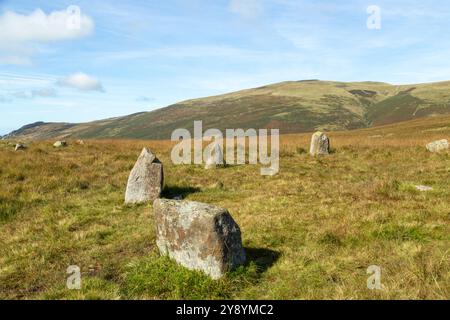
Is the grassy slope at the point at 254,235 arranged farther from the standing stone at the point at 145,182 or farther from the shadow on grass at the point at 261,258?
the standing stone at the point at 145,182

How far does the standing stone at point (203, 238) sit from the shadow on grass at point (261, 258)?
0.43m

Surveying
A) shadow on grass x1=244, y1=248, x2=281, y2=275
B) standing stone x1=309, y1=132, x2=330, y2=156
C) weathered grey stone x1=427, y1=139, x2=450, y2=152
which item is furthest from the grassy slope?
standing stone x1=309, y1=132, x2=330, y2=156

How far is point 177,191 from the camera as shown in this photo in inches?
713

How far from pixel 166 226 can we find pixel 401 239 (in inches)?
226

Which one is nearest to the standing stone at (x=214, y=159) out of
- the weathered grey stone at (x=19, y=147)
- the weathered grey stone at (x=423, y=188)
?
the weathered grey stone at (x=423, y=188)

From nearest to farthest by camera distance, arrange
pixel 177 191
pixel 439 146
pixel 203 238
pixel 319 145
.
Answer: pixel 203 238, pixel 177 191, pixel 439 146, pixel 319 145

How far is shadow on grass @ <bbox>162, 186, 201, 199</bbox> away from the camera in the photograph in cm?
1741

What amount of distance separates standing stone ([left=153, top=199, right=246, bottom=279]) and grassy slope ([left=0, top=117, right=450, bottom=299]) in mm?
255

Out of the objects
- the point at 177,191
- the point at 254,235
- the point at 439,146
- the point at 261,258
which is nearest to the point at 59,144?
the point at 177,191

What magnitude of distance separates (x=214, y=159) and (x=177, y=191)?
6.78 meters

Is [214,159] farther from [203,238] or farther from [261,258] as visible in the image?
[203,238]

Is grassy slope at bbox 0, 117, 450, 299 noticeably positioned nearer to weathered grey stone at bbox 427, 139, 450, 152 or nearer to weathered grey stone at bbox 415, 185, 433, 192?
weathered grey stone at bbox 415, 185, 433, 192
